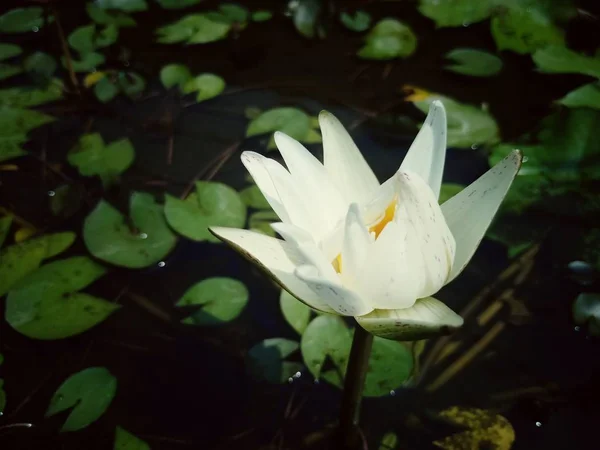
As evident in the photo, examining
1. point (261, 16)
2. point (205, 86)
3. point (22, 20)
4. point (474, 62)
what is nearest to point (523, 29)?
point (474, 62)

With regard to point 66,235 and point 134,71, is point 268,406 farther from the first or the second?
point 134,71

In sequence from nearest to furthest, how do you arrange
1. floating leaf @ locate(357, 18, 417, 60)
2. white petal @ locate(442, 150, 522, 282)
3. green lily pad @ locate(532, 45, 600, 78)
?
white petal @ locate(442, 150, 522, 282) → green lily pad @ locate(532, 45, 600, 78) → floating leaf @ locate(357, 18, 417, 60)

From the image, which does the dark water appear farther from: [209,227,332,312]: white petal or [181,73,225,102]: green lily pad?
[209,227,332,312]: white petal

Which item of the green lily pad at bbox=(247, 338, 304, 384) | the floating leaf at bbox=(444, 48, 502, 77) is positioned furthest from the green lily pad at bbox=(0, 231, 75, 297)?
the floating leaf at bbox=(444, 48, 502, 77)

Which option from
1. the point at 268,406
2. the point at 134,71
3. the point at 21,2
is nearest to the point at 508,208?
the point at 268,406

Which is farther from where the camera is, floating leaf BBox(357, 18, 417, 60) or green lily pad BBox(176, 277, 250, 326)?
floating leaf BBox(357, 18, 417, 60)

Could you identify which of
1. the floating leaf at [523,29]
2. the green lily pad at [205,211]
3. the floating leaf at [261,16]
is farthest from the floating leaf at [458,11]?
the green lily pad at [205,211]
